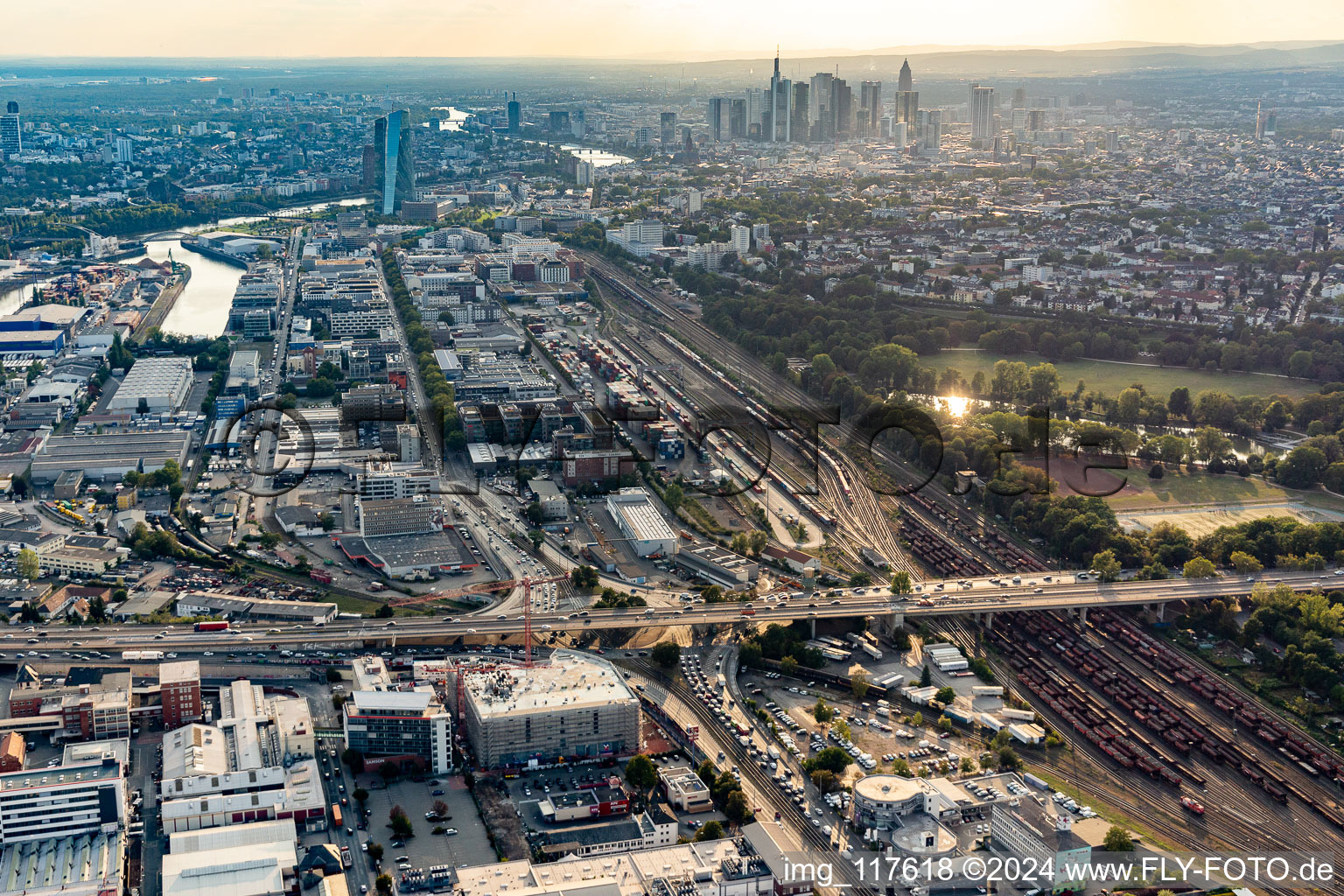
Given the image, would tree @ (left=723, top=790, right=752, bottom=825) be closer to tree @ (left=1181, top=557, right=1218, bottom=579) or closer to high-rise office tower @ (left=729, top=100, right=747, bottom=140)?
tree @ (left=1181, top=557, right=1218, bottom=579)

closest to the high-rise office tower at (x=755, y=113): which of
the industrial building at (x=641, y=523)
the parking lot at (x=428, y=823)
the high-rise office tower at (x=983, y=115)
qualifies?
the high-rise office tower at (x=983, y=115)

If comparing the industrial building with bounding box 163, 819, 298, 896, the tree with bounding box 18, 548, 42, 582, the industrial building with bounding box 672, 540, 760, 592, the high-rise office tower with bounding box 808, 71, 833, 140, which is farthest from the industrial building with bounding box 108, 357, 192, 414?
the high-rise office tower with bounding box 808, 71, 833, 140

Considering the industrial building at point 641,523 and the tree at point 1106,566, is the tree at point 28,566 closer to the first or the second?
the industrial building at point 641,523

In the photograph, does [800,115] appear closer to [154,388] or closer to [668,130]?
[668,130]

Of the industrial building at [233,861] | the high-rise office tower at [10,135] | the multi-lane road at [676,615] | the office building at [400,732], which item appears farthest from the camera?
the high-rise office tower at [10,135]

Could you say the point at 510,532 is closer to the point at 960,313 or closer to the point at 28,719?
the point at 28,719
